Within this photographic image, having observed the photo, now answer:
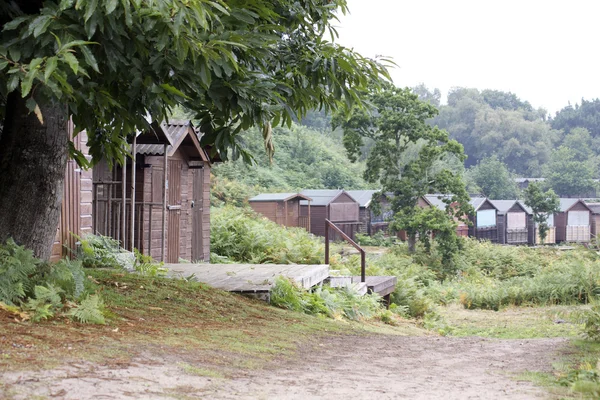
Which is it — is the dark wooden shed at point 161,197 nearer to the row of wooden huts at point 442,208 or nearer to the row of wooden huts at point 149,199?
the row of wooden huts at point 149,199

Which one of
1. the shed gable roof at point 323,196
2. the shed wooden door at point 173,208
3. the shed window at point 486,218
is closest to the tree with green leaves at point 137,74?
the shed wooden door at point 173,208

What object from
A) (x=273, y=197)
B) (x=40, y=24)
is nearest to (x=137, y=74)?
(x=40, y=24)

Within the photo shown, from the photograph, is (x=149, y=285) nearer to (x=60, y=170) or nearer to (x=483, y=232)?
(x=60, y=170)

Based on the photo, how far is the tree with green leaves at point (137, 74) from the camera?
478 cm

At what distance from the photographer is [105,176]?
13117 mm

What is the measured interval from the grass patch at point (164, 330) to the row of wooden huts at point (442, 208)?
34031 millimetres

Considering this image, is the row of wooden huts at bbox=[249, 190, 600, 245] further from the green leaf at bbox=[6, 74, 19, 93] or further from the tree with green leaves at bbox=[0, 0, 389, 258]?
the green leaf at bbox=[6, 74, 19, 93]

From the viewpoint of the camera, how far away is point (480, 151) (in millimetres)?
116562

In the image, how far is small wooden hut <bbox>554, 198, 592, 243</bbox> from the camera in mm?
63125

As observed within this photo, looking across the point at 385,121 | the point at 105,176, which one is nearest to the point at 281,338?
the point at 105,176

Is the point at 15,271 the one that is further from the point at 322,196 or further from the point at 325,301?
the point at 322,196

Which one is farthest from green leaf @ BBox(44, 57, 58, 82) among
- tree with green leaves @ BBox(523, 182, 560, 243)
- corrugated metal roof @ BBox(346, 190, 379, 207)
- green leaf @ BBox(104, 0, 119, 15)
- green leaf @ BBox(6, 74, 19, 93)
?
tree with green leaves @ BBox(523, 182, 560, 243)

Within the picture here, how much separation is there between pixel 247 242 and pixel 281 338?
11452mm

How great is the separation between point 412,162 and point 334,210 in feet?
51.2
